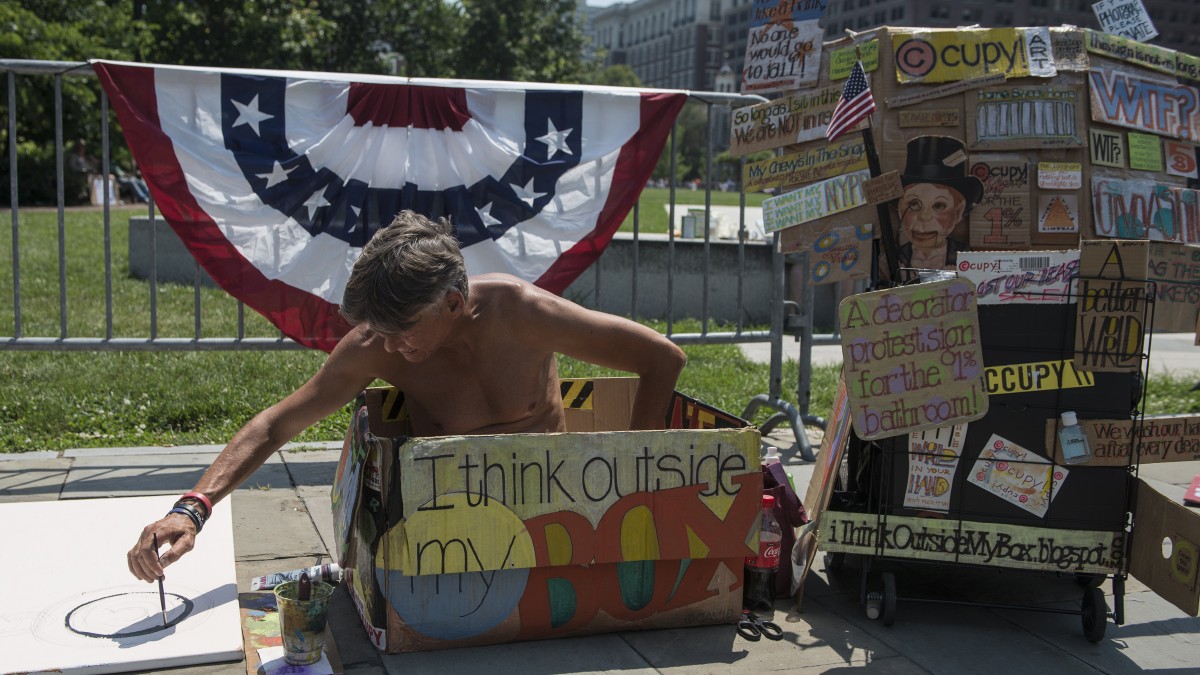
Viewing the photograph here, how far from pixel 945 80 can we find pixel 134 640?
Result: 3.27 metres

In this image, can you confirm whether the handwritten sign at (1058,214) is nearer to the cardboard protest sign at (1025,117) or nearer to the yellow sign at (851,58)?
the cardboard protest sign at (1025,117)

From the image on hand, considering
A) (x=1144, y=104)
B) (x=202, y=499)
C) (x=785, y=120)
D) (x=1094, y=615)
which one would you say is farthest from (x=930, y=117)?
(x=202, y=499)

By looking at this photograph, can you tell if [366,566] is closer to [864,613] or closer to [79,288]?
[864,613]

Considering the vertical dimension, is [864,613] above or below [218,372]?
below

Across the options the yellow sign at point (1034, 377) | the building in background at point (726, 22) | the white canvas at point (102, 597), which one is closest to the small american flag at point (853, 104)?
the yellow sign at point (1034, 377)

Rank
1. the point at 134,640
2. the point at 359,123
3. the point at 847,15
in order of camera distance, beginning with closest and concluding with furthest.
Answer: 1. the point at 134,640
2. the point at 359,123
3. the point at 847,15

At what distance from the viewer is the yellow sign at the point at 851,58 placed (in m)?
4.00

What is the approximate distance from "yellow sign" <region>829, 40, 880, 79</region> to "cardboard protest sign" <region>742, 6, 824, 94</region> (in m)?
0.09

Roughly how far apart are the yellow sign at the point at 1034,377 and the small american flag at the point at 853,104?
100 centimetres

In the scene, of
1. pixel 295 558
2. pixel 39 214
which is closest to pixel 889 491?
pixel 295 558

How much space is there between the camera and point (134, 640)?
297 cm

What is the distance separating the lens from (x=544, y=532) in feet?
10.3

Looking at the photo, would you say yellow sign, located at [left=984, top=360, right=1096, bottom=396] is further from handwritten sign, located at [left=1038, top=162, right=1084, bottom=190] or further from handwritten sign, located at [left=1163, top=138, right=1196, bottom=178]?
handwritten sign, located at [left=1163, top=138, right=1196, bottom=178]

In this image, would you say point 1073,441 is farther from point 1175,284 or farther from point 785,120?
point 785,120
